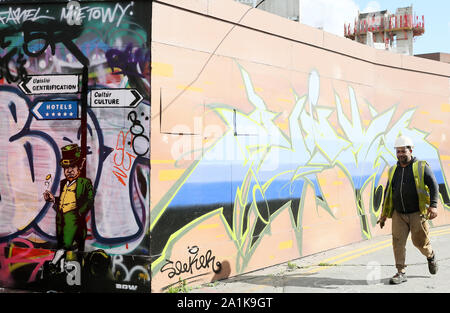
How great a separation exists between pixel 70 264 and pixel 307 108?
4706mm

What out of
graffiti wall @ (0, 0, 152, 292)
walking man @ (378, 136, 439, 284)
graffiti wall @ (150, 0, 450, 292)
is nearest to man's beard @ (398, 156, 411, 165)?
walking man @ (378, 136, 439, 284)

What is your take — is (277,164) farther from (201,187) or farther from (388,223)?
(388,223)

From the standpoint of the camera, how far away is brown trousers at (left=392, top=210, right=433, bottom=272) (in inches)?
275

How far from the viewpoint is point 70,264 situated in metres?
6.85

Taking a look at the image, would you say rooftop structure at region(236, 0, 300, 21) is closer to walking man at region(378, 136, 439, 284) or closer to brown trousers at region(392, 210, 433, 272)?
walking man at region(378, 136, 439, 284)

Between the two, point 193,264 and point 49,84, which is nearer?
point 49,84

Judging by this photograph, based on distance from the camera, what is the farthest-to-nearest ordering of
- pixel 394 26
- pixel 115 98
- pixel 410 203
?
1. pixel 394 26
2. pixel 410 203
3. pixel 115 98

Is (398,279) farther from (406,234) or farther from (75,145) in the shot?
(75,145)

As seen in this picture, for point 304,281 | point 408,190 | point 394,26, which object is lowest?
point 304,281

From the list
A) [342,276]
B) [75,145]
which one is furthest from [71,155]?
[342,276]

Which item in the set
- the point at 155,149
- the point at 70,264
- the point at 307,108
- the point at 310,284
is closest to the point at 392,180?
the point at 310,284

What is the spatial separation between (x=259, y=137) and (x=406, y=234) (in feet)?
8.44

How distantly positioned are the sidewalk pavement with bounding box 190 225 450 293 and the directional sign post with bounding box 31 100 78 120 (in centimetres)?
279

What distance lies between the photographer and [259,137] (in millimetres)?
8258
